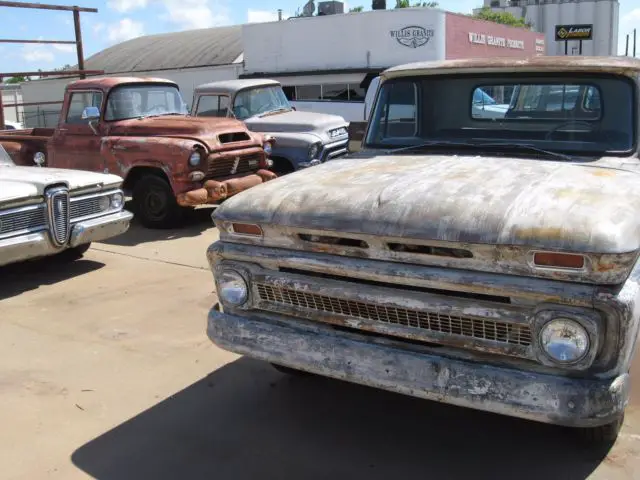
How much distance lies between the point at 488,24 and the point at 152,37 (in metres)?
21.7

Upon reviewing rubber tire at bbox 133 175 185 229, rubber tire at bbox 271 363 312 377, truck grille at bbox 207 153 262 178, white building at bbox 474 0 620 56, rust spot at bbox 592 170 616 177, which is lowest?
rubber tire at bbox 271 363 312 377

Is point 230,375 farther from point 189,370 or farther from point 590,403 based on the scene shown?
point 590,403

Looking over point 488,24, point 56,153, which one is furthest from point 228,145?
point 488,24

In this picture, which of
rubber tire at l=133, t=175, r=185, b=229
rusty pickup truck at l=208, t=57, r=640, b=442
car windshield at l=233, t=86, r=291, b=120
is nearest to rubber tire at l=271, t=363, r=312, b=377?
rusty pickup truck at l=208, t=57, r=640, b=442

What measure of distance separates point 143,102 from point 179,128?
1110 millimetres

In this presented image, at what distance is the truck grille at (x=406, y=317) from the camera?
264 cm

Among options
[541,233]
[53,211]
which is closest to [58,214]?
[53,211]

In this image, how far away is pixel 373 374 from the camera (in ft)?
9.39

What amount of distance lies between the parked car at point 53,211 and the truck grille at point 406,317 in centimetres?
356

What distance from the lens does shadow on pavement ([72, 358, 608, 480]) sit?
122 inches

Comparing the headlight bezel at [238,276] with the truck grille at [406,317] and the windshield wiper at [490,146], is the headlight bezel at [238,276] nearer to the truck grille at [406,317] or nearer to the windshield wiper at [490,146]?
the truck grille at [406,317]

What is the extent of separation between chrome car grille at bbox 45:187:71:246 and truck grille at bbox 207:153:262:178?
2350 millimetres

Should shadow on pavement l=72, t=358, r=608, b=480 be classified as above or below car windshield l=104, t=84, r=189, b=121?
below

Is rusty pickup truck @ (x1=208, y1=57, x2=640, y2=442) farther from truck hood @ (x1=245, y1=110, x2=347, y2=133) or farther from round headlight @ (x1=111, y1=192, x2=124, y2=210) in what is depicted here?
truck hood @ (x1=245, y1=110, x2=347, y2=133)
